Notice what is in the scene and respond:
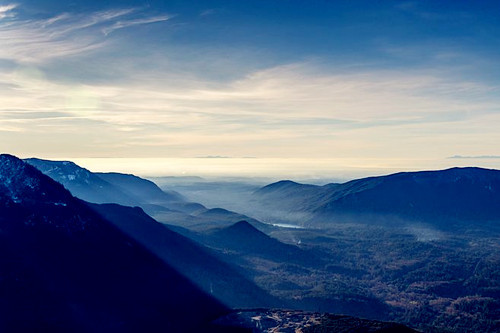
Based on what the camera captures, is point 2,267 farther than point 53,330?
Yes

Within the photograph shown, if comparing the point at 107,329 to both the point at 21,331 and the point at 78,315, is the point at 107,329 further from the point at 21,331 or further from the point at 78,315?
the point at 21,331

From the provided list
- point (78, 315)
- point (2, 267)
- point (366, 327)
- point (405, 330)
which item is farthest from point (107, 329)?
point (405, 330)

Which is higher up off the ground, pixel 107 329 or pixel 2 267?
pixel 2 267

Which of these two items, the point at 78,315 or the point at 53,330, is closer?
the point at 53,330

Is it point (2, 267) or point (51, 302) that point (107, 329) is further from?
point (2, 267)

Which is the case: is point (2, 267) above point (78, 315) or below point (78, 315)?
above

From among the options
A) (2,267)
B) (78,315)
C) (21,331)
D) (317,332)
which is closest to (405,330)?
(317,332)

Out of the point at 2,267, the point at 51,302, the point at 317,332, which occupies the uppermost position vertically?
the point at 2,267
